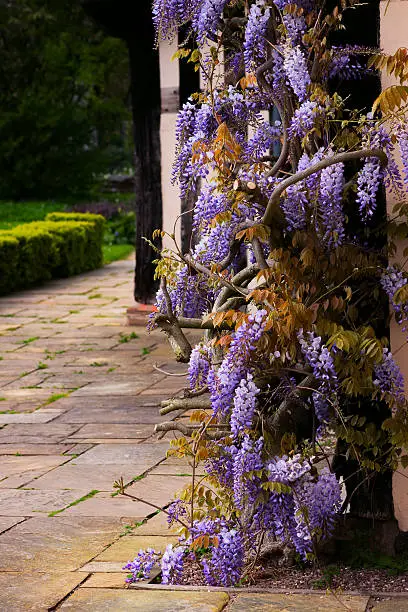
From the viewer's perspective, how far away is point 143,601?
11.3ft

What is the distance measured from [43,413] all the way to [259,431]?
10.5 ft

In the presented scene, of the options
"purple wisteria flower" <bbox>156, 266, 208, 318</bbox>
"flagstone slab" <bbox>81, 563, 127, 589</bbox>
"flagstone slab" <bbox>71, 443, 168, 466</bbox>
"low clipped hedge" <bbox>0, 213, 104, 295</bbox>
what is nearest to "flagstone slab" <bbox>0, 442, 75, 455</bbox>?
"flagstone slab" <bbox>71, 443, 168, 466</bbox>

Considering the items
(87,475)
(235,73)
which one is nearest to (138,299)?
(87,475)

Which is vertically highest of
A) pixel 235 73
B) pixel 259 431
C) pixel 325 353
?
pixel 235 73

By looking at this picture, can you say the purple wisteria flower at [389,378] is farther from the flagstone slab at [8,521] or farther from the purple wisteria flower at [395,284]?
the flagstone slab at [8,521]

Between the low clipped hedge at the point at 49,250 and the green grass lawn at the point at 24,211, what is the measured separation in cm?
398

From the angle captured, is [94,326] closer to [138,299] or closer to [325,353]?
[138,299]

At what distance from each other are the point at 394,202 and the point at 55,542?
176 centimetres

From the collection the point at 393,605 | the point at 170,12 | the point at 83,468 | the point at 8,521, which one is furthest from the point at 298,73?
the point at 83,468

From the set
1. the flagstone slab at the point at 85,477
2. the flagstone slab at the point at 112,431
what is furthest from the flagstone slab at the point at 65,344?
the flagstone slab at the point at 85,477

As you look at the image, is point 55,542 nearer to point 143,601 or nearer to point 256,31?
point 143,601

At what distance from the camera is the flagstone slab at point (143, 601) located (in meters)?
3.35

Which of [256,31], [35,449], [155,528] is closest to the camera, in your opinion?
[256,31]

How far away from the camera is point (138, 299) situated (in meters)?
10.7
